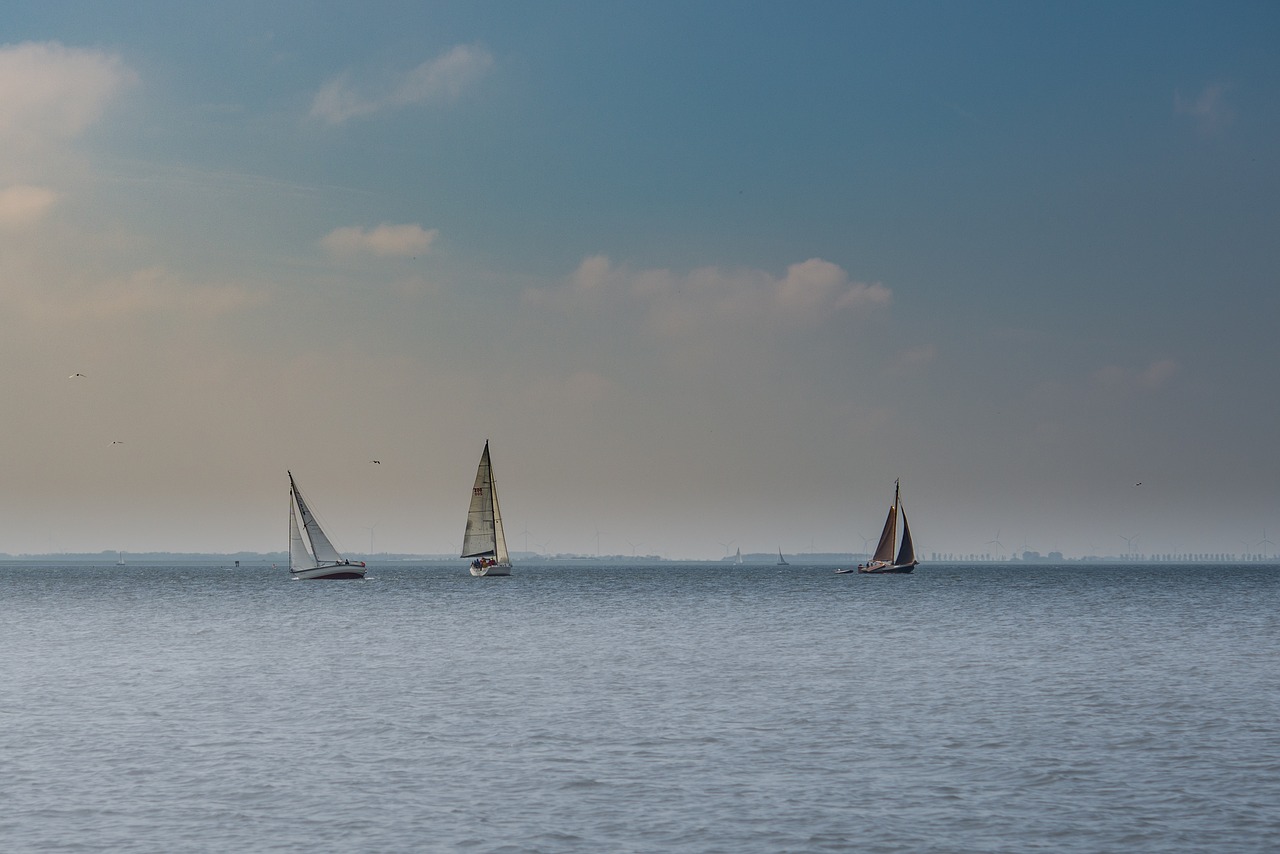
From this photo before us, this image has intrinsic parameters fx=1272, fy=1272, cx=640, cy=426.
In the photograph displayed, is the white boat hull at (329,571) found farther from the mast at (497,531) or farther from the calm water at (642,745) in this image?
the calm water at (642,745)

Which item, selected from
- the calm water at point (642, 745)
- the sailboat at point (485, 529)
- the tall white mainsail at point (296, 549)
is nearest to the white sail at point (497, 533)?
the sailboat at point (485, 529)

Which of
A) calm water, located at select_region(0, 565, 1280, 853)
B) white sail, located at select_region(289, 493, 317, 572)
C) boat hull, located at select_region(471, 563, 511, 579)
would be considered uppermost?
white sail, located at select_region(289, 493, 317, 572)

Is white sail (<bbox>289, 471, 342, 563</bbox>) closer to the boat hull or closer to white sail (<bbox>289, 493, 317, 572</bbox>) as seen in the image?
white sail (<bbox>289, 493, 317, 572</bbox>)

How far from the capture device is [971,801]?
1006 inches

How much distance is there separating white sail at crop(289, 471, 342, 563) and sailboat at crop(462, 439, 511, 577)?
1873cm

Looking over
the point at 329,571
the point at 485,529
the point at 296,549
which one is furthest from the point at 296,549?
the point at 485,529

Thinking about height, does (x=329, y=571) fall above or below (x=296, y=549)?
below

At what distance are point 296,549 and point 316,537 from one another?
365 centimetres

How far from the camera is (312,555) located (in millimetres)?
181000

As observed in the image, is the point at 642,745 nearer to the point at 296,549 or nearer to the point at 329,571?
the point at 296,549

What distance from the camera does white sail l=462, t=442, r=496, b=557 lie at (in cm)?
17400

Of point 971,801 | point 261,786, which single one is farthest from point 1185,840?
point 261,786

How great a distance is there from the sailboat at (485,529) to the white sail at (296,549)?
21997 mm

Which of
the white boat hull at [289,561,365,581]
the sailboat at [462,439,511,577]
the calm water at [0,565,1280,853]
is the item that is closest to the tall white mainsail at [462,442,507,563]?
the sailboat at [462,439,511,577]
